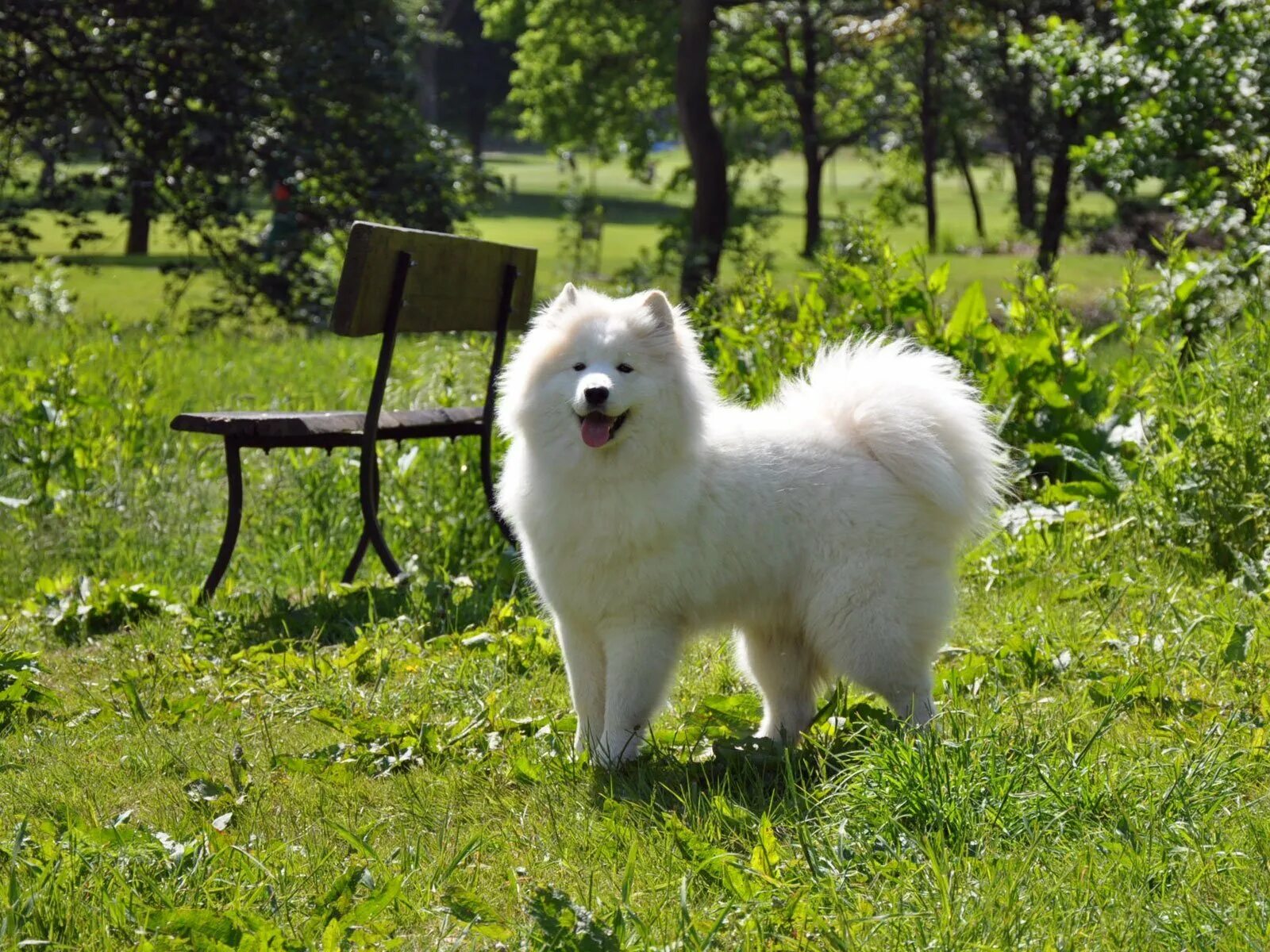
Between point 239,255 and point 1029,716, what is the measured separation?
11814mm

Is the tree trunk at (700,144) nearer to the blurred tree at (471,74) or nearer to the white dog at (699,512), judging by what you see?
the white dog at (699,512)

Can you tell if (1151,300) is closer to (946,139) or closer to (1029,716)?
(1029,716)

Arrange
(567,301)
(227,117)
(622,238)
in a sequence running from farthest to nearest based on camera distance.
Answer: (622,238)
(227,117)
(567,301)

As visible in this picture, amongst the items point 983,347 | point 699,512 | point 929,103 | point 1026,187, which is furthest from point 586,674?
point 1026,187

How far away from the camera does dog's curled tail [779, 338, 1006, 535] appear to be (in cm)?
398

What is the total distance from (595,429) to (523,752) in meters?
0.91

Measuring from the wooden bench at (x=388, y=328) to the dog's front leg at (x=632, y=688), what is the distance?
2020 mm

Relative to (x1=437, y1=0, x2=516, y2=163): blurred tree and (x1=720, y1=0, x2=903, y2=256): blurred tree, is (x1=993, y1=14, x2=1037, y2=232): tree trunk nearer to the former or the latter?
(x1=720, y1=0, x2=903, y2=256): blurred tree

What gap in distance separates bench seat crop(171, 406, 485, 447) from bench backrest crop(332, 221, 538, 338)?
0.38 metres

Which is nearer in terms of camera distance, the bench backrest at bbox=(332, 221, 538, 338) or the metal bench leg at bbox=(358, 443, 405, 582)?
the bench backrest at bbox=(332, 221, 538, 338)

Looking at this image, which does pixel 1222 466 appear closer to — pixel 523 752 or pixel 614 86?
pixel 523 752

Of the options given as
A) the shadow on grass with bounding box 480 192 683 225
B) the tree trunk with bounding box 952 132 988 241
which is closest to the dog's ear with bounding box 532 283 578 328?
the tree trunk with bounding box 952 132 988 241

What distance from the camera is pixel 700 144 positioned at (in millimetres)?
17062

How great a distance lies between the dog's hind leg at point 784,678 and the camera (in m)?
4.14
